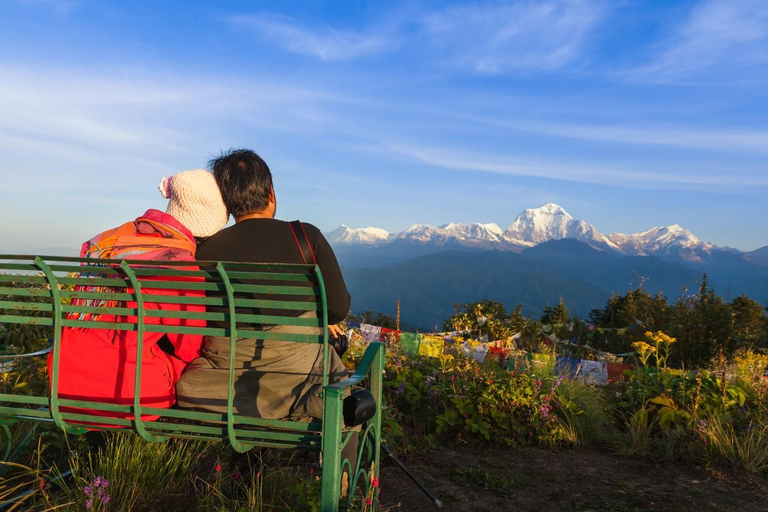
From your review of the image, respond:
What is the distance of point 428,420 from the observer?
486cm

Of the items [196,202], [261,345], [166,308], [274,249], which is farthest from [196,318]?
[196,202]

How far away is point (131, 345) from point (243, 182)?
37.4 inches

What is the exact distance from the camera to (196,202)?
9.07 feet

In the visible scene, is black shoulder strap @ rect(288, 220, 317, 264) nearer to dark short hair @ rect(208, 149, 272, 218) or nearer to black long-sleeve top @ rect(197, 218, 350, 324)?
black long-sleeve top @ rect(197, 218, 350, 324)

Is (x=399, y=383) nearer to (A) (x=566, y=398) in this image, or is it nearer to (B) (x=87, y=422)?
(A) (x=566, y=398)

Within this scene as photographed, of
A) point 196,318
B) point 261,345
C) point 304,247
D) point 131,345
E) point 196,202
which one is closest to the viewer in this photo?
point 196,318

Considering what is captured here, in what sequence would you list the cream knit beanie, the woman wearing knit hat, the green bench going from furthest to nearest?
the cream knit beanie → the woman wearing knit hat → the green bench

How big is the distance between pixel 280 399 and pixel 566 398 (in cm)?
350

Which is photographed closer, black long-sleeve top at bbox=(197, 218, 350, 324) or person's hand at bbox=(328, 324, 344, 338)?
black long-sleeve top at bbox=(197, 218, 350, 324)

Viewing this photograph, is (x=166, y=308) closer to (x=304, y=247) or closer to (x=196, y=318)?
(x=196, y=318)

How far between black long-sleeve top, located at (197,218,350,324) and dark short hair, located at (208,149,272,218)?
127 millimetres

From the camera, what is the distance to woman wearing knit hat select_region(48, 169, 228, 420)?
2312 mm

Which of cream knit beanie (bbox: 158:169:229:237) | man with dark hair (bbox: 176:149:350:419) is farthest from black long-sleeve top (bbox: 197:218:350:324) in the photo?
cream knit beanie (bbox: 158:169:229:237)

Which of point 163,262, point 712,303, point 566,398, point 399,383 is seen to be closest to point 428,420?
point 399,383
